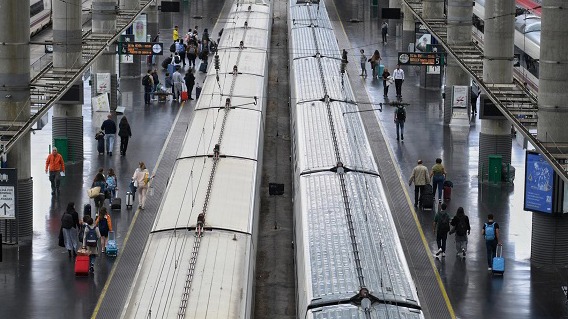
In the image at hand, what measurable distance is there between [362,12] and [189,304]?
2424 inches

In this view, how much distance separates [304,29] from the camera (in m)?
53.2

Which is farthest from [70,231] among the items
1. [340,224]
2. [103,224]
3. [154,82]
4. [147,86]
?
[154,82]

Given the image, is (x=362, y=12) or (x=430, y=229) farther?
(x=362, y=12)

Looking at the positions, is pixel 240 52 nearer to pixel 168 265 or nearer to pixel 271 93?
pixel 271 93

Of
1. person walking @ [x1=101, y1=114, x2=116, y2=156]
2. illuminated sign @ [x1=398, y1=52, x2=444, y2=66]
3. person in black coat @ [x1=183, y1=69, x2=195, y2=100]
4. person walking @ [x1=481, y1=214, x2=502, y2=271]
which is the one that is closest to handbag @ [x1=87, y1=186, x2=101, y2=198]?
person walking @ [x1=101, y1=114, x2=116, y2=156]

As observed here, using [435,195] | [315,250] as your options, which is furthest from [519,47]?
[315,250]

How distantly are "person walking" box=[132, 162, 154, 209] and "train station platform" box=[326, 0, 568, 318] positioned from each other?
6.92 m

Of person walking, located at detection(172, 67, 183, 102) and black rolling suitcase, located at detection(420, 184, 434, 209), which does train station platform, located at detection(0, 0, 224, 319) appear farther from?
black rolling suitcase, located at detection(420, 184, 434, 209)

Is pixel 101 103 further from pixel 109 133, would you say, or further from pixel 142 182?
pixel 142 182

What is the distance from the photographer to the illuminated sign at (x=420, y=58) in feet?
153

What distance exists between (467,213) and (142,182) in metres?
9.02

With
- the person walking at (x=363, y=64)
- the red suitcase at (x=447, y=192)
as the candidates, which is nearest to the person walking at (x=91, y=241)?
the red suitcase at (x=447, y=192)

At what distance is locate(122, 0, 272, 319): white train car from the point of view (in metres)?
19.4

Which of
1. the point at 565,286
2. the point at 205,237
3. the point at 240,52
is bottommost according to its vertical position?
the point at 565,286
